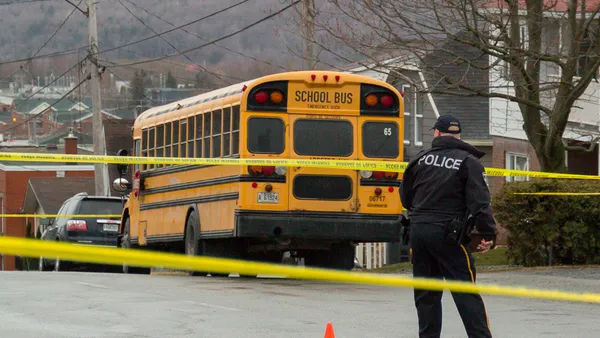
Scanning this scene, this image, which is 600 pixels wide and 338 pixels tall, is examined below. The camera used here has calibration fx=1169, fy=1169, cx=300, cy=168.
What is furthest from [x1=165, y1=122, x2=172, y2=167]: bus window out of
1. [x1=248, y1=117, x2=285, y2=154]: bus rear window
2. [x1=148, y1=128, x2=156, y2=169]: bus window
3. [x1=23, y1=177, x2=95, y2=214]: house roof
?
[x1=23, y1=177, x2=95, y2=214]: house roof

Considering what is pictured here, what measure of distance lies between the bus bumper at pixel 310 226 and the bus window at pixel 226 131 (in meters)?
1.03

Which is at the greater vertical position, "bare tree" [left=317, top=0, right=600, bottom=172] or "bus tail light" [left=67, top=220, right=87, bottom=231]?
"bare tree" [left=317, top=0, right=600, bottom=172]

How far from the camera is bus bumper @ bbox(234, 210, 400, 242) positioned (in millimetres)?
15133

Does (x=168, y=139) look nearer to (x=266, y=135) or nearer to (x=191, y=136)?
(x=191, y=136)

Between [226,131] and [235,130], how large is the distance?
0.36 meters

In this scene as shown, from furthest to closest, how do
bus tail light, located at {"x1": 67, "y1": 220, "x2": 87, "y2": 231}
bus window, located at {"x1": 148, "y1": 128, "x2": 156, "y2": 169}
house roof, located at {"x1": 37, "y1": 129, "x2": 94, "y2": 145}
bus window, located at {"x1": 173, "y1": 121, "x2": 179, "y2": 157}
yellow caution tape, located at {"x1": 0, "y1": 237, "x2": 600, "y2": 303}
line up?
house roof, located at {"x1": 37, "y1": 129, "x2": 94, "y2": 145}
bus tail light, located at {"x1": 67, "y1": 220, "x2": 87, "y2": 231}
bus window, located at {"x1": 148, "y1": 128, "x2": 156, "y2": 169}
bus window, located at {"x1": 173, "y1": 121, "x2": 179, "y2": 157}
yellow caution tape, located at {"x1": 0, "y1": 237, "x2": 600, "y2": 303}

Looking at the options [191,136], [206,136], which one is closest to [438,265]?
[206,136]

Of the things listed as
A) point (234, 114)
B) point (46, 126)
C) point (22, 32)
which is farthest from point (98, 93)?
point (46, 126)

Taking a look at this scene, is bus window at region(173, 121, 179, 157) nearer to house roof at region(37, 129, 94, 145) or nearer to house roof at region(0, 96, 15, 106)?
house roof at region(0, 96, 15, 106)

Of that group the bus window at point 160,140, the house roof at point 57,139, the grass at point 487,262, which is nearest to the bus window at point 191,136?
the bus window at point 160,140

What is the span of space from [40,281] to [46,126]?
78532mm

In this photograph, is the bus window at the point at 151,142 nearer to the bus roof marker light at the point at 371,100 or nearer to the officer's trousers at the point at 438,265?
the bus roof marker light at the point at 371,100

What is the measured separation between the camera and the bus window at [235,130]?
15430 millimetres

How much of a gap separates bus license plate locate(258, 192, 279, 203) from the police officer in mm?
6557
